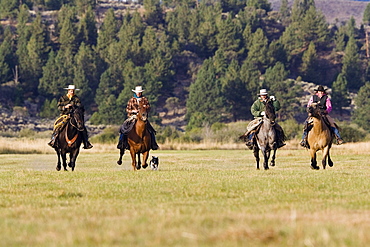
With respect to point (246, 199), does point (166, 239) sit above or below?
above

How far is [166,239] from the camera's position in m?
7.80

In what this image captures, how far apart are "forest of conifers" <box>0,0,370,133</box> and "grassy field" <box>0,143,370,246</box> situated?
8615cm

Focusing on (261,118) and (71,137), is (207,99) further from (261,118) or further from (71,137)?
(71,137)

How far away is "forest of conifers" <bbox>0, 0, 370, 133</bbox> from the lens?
111375mm

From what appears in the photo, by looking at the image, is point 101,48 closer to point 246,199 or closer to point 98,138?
point 98,138

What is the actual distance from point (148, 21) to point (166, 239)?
155389 millimetres

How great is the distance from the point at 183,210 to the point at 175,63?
128871 mm

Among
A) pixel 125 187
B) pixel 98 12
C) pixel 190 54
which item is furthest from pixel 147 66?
pixel 125 187

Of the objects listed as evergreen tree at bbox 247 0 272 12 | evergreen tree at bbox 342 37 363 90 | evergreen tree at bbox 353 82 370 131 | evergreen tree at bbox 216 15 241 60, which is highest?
evergreen tree at bbox 247 0 272 12

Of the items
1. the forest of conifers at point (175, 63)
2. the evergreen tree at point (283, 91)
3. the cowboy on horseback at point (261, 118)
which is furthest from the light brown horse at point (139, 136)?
the evergreen tree at point (283, 91)

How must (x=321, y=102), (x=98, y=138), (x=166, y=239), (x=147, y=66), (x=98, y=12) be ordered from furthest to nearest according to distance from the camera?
(x=98, y=12) < (x=147, y=66) < (x=98, y=138) < (x=321, y=102) < (x=166, y=239)

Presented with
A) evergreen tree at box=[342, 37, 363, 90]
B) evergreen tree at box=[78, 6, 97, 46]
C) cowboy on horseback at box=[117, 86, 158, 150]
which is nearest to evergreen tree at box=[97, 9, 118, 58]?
evergreen tree at box=[78, 6, 97, 46]

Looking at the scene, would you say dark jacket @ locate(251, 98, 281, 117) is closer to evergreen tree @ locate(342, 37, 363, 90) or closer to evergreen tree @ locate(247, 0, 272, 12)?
evergreen tree @ locate(342, 37, 363, 90)

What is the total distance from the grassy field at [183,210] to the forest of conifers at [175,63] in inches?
3392
